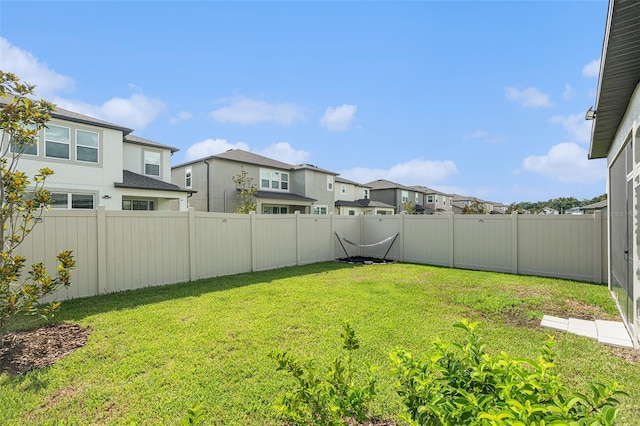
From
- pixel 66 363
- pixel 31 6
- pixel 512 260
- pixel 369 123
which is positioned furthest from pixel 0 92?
pixel 369 123

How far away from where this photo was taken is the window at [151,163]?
1452cm

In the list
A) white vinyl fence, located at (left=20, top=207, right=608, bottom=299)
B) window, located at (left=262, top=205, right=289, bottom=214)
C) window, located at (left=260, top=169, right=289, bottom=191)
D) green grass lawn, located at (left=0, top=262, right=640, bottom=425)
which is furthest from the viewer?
window, located at (left=260, top=169, right=289, bottom=191)

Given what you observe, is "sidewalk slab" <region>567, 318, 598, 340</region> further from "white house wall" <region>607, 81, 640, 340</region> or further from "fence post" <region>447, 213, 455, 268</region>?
"fence post" <region>447, 213, 455, 268</region>

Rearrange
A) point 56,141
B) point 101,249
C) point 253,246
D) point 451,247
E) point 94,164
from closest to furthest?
point 101,249 < point 253,246 < point 451,247 < point 56,141 < point 94,164

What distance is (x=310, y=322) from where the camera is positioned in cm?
434

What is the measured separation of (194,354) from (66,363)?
1262 mm

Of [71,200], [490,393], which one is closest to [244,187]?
[71,200]

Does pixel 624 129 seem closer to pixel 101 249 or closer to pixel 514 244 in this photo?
pixel 514 244

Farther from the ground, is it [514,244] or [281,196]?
[281,196]

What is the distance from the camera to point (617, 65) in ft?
10.9

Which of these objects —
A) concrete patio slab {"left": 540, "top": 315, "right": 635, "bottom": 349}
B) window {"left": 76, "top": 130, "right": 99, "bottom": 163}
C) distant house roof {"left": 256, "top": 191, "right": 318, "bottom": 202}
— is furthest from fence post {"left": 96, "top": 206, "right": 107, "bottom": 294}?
distant house roof {"left": 256, "top": 191, "right": 318, "bottom": 202}

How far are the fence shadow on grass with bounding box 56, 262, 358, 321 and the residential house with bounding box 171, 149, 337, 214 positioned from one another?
33.4ft

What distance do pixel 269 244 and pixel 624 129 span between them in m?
7.80

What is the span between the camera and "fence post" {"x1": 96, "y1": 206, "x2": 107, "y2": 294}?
5746 millimetres
